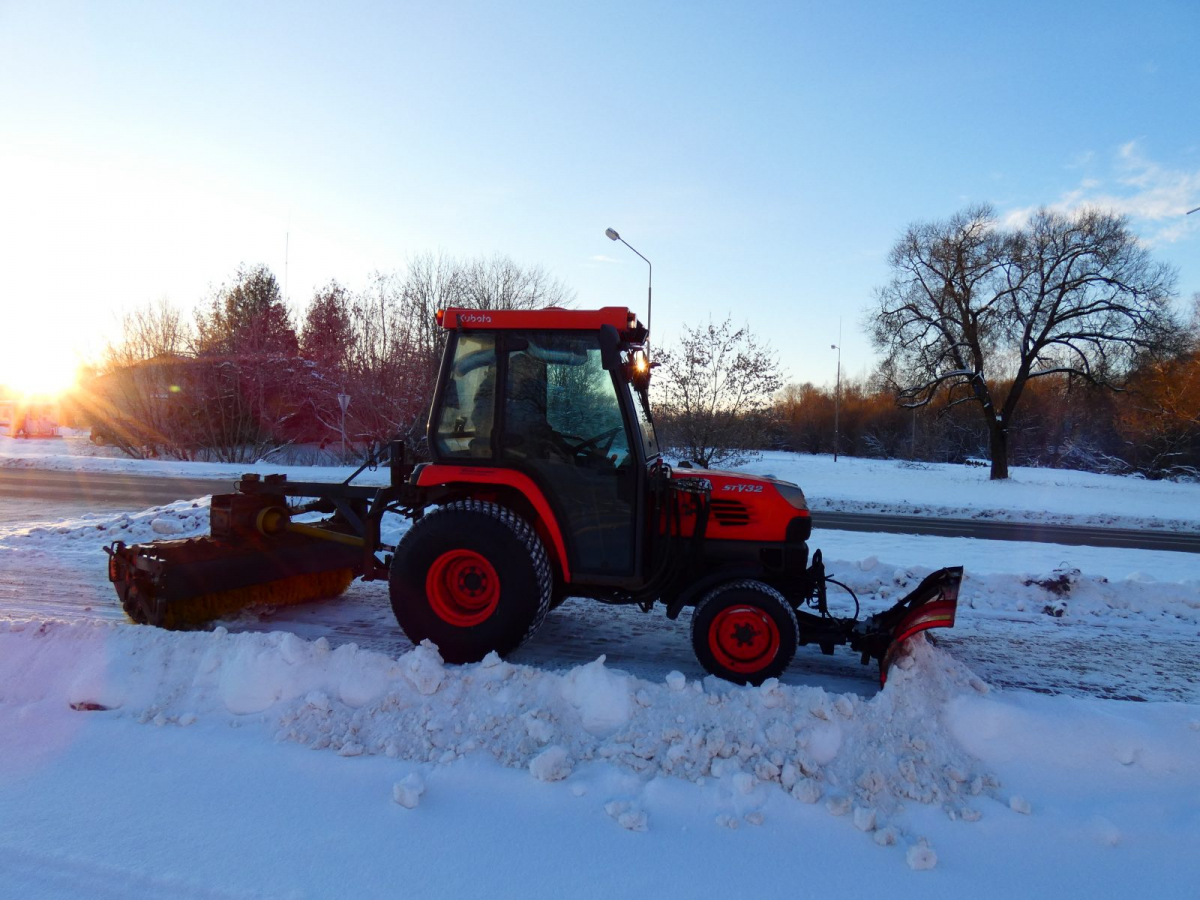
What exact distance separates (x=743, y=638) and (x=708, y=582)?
1.26 feet

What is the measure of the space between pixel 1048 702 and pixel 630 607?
3.13 meters

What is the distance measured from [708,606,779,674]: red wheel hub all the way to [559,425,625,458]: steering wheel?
1194 millimetres

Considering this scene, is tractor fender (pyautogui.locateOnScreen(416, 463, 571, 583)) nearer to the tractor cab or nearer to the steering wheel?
the tractor cab

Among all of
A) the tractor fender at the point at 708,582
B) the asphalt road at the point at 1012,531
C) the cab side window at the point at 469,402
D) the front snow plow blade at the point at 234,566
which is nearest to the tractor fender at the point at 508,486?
the cab side window at the point at 469,402

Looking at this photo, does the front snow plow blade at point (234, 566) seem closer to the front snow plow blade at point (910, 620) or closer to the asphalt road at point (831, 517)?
the front snow plow blade at point (910, 620)

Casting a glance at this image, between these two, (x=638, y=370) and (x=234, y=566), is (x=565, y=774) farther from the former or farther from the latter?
(x=234, y=566)

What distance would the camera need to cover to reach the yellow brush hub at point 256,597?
5.11m

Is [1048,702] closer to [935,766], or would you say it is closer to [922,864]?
[935,766]

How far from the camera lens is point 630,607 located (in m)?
6.24

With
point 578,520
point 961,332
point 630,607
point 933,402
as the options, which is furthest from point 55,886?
point 933,402

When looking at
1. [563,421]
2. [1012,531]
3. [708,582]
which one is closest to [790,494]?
[708,582]

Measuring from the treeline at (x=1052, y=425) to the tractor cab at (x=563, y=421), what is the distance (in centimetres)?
2181

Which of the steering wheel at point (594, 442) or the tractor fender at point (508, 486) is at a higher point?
the steering wheel at point (594, 442)

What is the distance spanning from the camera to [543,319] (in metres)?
4.59
